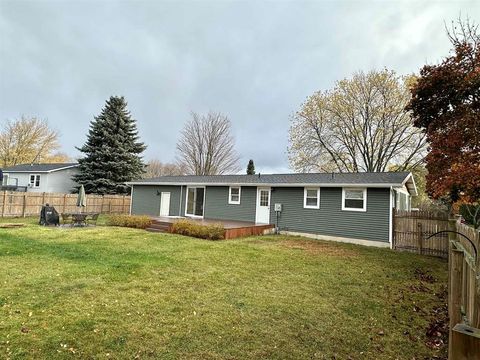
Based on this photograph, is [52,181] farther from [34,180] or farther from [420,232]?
[420,232]

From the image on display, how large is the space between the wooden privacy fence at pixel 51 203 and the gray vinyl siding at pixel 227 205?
9.45m

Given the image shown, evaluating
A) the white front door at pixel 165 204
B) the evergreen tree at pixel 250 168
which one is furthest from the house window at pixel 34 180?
the evergreen tree at pixel 250 168

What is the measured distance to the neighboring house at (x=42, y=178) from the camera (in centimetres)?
2614

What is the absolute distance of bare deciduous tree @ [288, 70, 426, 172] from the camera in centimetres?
2322

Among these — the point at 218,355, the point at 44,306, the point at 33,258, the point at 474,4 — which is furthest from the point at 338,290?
the point at 474,4

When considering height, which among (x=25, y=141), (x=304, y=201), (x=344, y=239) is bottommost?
(x=344, y=239)

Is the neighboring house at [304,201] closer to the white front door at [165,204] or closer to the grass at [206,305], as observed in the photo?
the white front door at [165,204]

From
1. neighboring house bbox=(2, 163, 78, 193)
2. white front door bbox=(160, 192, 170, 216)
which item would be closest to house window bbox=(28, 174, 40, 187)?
neighboring house bbox=(2, 163, 78, 193)

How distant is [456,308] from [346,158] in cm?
2535

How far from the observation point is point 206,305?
4508mm

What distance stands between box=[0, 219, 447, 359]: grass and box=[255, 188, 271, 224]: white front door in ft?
21.8

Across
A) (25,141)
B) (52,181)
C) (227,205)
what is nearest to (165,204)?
(227,205)

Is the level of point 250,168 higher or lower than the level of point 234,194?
higher

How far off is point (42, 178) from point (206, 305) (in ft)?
92.4
